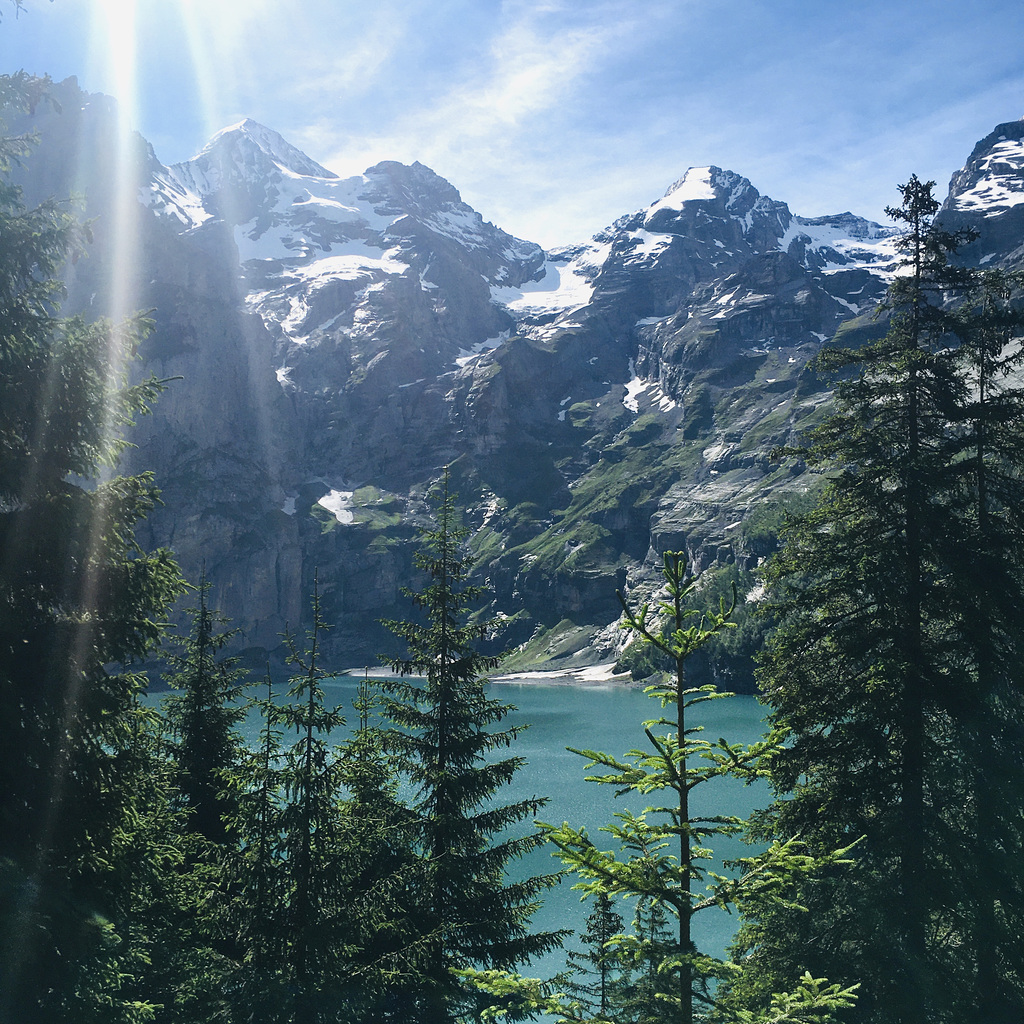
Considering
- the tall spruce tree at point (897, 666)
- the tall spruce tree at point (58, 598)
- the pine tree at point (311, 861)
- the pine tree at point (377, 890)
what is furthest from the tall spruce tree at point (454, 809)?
the tall spruce tree at point (58, 598)

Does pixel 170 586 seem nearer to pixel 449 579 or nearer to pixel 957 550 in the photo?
pixel 449 579

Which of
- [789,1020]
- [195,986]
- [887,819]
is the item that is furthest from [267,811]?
[887,819]

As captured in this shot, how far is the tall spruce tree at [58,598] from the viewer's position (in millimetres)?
9242

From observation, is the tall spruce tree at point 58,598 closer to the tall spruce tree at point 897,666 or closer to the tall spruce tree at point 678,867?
the tall spruce tree at point 678,867

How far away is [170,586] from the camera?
11.3m

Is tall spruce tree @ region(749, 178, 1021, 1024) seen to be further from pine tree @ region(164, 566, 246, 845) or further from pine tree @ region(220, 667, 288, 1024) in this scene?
pine tree @ region(164, 566, 246, 845)

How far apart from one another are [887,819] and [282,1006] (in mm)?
11188

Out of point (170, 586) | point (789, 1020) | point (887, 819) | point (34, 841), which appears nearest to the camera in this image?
point (789, 1020)

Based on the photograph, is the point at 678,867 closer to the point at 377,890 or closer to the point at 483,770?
the point at 377,890

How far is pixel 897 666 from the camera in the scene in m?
13.1

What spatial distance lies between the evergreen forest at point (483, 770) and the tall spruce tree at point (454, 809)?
0.26 ft

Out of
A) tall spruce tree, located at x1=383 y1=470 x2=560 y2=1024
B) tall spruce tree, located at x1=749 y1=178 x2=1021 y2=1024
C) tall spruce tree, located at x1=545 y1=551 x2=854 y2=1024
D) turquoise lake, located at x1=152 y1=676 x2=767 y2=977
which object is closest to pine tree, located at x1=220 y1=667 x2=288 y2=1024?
turquoise lake, located at x1=152 y1=676 x2=767 y2=977

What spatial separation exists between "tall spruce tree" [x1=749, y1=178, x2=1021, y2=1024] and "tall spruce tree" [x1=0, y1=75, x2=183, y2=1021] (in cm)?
1096

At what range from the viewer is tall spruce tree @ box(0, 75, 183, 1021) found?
9.24 meters
